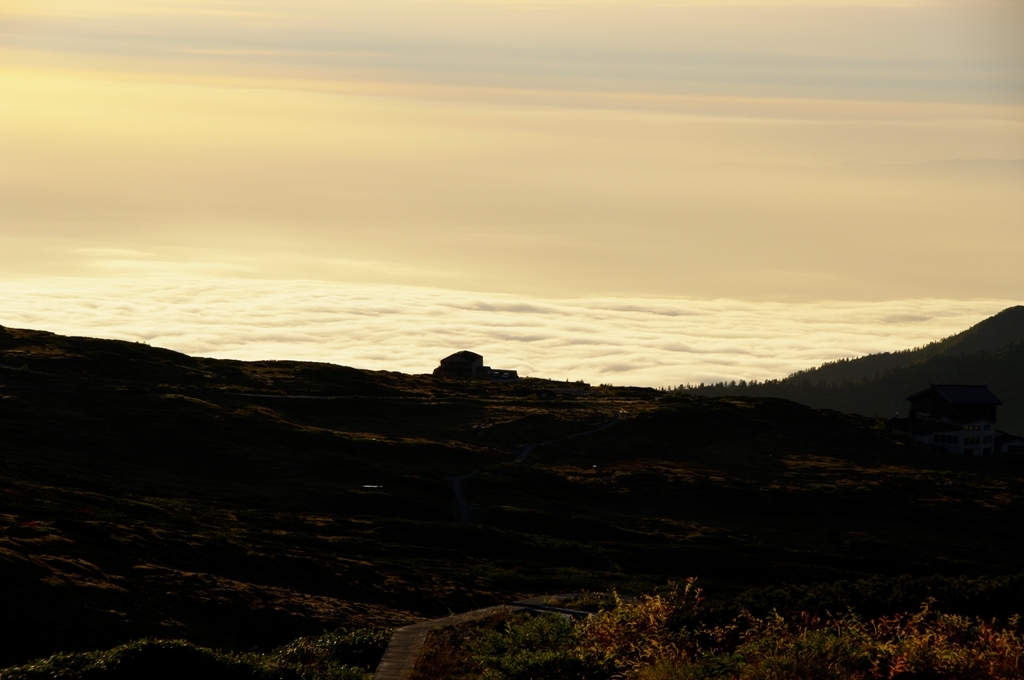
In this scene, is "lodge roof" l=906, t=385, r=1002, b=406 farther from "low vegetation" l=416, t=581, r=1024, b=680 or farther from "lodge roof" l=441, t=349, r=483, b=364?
"low vegetation" l=416, t=581, r=1024, b=680

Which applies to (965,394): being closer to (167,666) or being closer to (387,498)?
(387,498)

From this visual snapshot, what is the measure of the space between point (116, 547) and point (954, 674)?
38.1 metres

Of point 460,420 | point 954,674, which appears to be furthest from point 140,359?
point 954,674

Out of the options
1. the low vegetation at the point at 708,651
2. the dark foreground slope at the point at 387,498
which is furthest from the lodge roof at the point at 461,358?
the low vegetation at the point at 708,651

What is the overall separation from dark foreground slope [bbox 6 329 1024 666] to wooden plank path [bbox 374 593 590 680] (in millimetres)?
5801

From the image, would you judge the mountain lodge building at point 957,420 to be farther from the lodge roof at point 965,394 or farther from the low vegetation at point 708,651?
the low vegetation at point 708,651

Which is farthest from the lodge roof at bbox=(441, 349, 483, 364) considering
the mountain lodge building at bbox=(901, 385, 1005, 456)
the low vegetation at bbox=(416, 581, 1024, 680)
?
the low vegetation at bbox=(416, 581, 1024, 680)

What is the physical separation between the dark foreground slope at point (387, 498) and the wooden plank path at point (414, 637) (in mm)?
5801

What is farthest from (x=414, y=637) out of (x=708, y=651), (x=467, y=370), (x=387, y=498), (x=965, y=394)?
(x=467, y=370)

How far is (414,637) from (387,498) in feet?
168

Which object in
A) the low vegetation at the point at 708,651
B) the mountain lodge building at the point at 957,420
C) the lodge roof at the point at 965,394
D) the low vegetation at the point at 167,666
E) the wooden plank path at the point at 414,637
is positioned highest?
the lodge roof at the point at 965,394

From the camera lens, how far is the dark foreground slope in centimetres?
4541

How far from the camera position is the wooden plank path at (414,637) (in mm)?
30203

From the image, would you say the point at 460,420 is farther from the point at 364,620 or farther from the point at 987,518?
the point at 364,620
